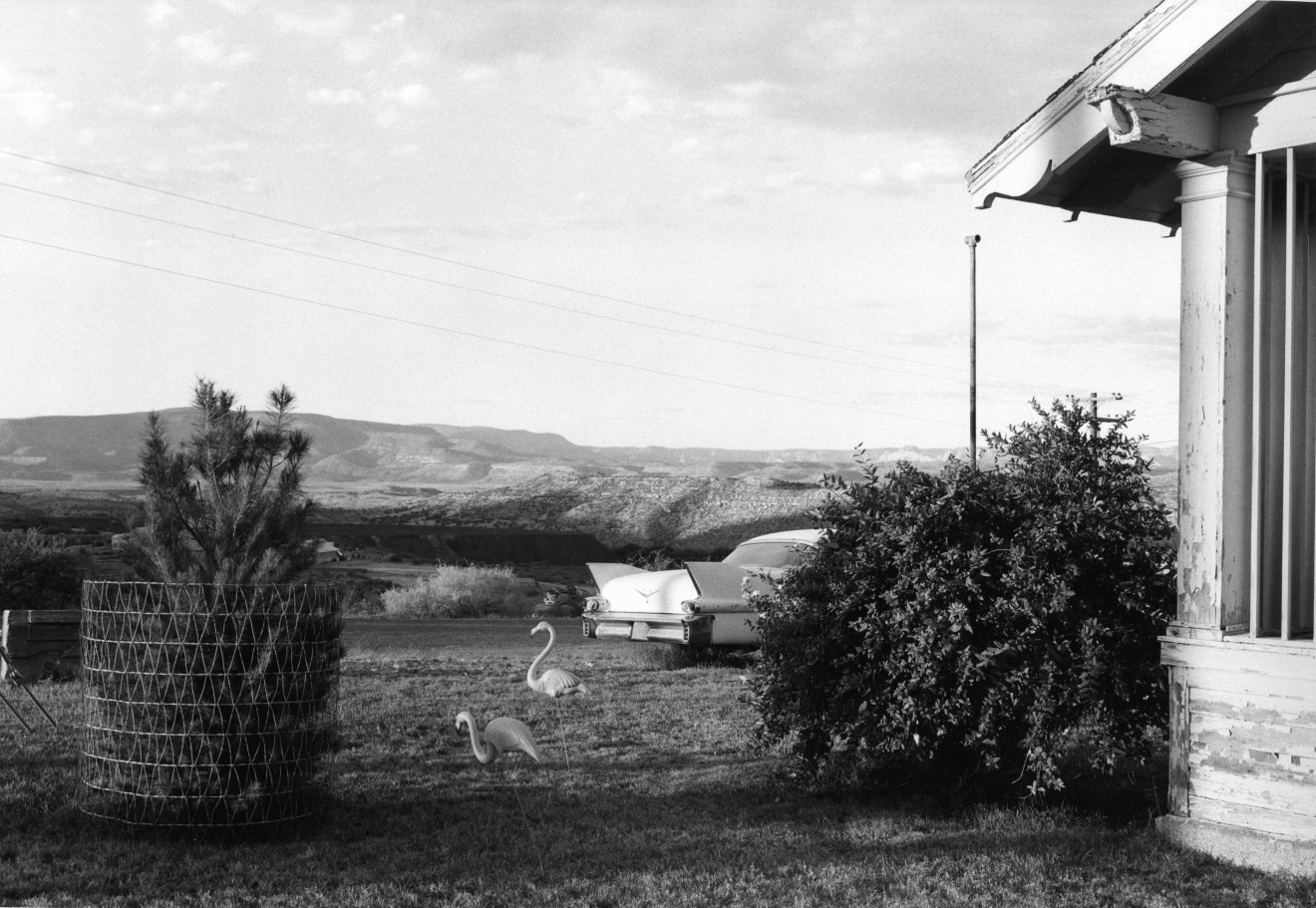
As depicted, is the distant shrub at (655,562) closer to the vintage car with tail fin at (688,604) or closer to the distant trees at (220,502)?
the vintage car with tail fin at (688,604)

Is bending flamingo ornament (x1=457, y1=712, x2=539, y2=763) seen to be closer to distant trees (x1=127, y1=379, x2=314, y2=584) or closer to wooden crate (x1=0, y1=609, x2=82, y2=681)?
distant trees (x1=127, y1=379, x2=314, y2=584)

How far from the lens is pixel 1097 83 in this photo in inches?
232

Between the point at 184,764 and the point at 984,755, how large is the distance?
381cm

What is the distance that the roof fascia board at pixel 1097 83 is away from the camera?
5500 millimetres

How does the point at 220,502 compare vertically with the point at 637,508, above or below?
above

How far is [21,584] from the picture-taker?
14320mm

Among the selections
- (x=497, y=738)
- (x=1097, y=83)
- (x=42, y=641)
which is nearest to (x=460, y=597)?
(x=42, y=641)

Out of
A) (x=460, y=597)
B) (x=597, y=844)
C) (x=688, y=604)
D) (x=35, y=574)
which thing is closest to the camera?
(x=597, y=844)

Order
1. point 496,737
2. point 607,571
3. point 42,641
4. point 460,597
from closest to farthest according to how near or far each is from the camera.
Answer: point 496,737 → point 42,641 → point 607,571 → point 460,597

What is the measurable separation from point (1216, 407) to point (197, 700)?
4.82 metres

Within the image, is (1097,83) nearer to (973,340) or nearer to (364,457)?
(973,340)

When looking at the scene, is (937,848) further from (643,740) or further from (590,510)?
(590,510)

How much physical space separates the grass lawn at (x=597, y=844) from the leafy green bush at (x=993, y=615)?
0.40 metres

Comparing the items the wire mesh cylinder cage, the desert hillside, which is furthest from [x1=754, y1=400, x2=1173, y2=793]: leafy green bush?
the desert hillside
